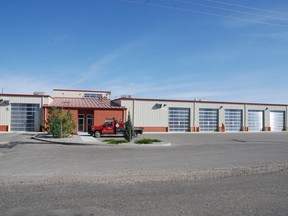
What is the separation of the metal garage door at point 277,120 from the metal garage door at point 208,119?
10.1 m

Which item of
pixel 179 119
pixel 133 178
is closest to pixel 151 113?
pixel 179 119

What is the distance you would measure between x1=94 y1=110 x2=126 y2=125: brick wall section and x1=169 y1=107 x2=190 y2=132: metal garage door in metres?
7.14

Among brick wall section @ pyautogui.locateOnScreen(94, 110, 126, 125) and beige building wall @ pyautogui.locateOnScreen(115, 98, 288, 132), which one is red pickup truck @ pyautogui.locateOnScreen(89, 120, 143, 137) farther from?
beige building wall @ pyautogui.locateOnScreen(115, 98, 288, 132)

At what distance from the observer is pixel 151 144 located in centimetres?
2222

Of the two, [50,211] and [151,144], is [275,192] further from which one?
[151,144]

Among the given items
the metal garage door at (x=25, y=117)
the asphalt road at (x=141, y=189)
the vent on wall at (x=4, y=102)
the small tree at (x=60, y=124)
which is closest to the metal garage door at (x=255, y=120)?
the small tree at (x=60, y=124)

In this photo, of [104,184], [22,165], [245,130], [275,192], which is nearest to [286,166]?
[275,192]

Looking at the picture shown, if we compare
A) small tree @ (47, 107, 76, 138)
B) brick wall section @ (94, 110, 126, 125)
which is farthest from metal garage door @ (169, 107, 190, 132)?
small tree @ (47, 107, 76, 138)

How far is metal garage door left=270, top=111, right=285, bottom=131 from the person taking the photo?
50.0 meters

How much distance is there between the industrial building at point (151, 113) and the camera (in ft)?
122

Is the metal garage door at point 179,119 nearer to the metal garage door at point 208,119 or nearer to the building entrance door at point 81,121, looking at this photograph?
Result: the metal garage door at point 208,119

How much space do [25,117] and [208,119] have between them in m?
24.0

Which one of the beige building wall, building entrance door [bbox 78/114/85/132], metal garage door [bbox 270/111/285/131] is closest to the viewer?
building entrance door [bbox 78/114/85/132]

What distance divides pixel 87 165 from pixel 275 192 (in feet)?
23.0
